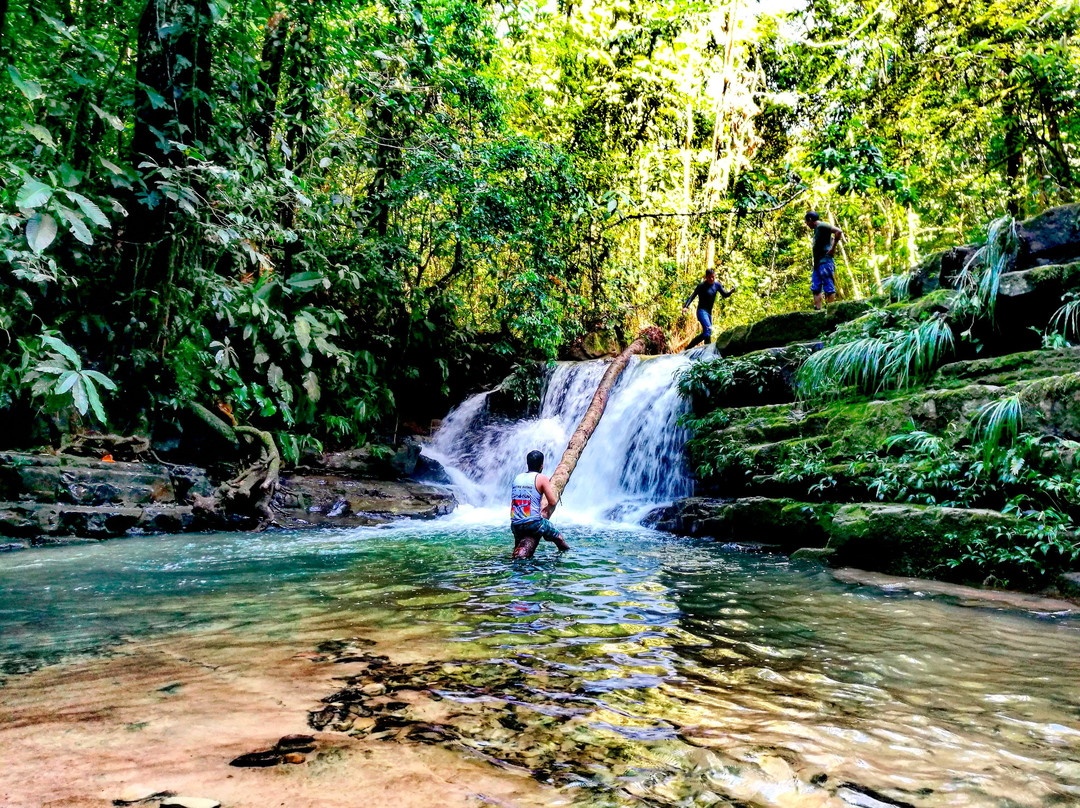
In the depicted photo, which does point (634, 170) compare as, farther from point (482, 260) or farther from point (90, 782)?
point (90, 782)

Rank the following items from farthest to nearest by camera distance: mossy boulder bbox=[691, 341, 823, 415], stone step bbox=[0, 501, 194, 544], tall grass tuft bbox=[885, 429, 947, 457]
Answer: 1. mossy boulder bbox=[691, 341, 823, 415]
2. stone step bbox=[0, 501, 194, 544]
3. tall grass tuft bbox=[885, 429, 947, 457]

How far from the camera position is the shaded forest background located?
414cm

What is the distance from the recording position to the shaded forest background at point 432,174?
414 cm

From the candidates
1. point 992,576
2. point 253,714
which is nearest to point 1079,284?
point 992,576

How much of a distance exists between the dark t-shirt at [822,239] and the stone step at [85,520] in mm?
11524

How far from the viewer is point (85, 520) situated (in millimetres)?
7602

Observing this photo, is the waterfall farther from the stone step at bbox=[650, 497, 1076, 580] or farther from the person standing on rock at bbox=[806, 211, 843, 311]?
the stone step at bbox=[650, 497, 1076, 580]

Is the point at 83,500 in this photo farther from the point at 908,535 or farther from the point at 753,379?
the point at 753,379

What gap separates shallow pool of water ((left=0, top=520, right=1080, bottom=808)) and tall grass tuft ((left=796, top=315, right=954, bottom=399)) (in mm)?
3820

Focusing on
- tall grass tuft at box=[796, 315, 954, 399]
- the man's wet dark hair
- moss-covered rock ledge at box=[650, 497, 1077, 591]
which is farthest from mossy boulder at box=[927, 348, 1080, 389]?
the man's wet dark hair

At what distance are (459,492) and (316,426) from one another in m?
3.20

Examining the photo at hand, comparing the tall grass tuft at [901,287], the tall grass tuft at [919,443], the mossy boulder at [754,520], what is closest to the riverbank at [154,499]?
the mossy boulder at [754,520]

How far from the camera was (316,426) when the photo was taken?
12.6 meters

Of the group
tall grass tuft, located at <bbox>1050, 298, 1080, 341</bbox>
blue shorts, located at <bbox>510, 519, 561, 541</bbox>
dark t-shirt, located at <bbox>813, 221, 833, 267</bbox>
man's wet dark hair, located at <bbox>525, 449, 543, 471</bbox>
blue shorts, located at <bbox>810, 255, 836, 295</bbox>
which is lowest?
blue shorts, located at <bbox>510, 519, 561, 541</bbox>
